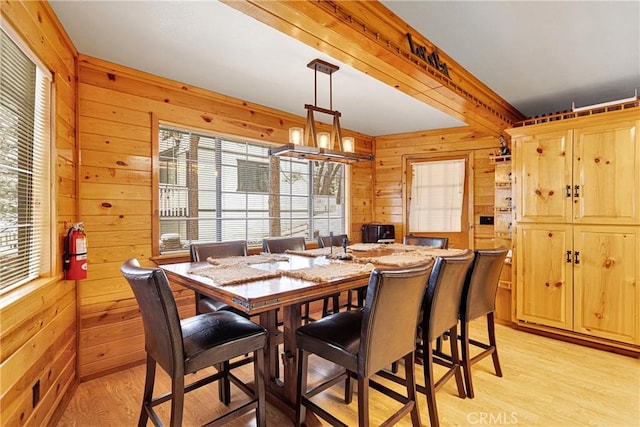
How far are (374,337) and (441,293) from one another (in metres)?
0.62

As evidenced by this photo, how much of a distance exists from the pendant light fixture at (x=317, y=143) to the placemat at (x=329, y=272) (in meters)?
0.86

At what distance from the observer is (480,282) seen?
92.9 inches

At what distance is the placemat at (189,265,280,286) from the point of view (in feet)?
5.79

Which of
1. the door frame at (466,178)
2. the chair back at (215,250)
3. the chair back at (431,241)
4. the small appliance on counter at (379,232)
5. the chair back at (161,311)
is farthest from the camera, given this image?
the small appliance on counter at (379,232)

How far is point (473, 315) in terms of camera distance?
238cm

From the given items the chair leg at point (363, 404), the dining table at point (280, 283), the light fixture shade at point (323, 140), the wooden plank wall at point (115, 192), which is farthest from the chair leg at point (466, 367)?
the wooden plank wall at point (115, 192)

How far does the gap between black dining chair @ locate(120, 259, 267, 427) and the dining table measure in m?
0.21

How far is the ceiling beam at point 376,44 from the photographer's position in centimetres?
→ 149

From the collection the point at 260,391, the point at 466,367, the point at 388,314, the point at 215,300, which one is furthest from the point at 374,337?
the point at 215,300

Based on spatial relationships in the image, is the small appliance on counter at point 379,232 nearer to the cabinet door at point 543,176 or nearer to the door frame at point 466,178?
the door frame at point 466,178

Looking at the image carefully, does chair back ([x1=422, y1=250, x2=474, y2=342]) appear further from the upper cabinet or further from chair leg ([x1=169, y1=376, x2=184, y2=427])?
the upper cabinet

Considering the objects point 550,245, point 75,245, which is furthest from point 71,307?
point 550,245

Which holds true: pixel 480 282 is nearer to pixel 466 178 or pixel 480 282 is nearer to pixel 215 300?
pixel 215 300

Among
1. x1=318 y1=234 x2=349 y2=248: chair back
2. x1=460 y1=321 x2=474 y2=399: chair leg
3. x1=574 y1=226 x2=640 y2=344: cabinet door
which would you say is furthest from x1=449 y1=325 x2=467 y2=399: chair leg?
x1=574 y1=226 x2=640 y2=344: cabinet door
